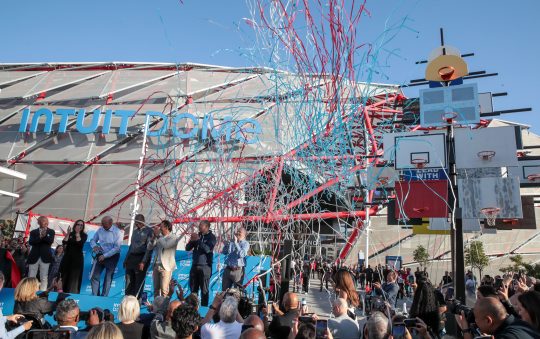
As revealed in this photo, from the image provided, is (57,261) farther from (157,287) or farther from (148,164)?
(148,164)

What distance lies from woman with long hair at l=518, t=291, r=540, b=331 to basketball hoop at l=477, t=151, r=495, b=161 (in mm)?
4233

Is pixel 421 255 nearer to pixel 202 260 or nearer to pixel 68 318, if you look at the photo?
pixel 202 260

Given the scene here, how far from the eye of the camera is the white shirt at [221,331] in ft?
11.5

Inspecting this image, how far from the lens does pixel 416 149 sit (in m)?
8.01

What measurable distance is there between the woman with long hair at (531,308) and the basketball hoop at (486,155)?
4.23 metres

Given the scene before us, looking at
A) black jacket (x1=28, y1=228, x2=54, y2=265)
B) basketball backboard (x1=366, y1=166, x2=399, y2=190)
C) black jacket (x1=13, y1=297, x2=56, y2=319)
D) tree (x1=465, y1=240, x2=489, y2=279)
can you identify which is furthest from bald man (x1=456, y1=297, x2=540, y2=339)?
tree (x1=465, y1=240, x2=489, y2=279)

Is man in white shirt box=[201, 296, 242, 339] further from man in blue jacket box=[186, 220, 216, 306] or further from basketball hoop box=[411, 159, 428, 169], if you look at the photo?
basketball hoop box=[411, 159, 428, 169]

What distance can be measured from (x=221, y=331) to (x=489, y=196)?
18.4ft

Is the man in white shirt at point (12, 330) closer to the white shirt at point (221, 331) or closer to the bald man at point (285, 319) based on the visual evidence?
the white shirt at point (221, 331)

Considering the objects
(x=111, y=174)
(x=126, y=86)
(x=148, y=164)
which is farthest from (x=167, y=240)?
(x=126, y=86)

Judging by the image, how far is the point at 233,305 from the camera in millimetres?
3682

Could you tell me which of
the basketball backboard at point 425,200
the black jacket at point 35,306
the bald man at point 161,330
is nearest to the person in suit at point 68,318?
the bald man at point 161,330

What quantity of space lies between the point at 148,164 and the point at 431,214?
1782 cm

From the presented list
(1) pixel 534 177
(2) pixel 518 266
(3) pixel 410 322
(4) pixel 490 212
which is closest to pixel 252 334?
(3) pixel 410 322
